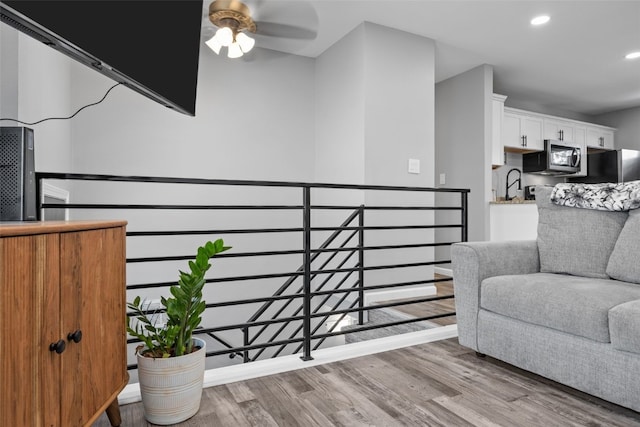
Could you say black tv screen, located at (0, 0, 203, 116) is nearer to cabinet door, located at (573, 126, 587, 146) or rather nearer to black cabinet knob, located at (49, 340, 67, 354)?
black cabinet knob, located at (49, 340, 67, 354)

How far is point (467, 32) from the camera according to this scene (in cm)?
366

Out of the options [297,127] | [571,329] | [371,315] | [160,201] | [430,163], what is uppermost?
[297,127]

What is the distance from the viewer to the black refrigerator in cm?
579

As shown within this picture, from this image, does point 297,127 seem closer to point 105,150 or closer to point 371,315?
point 105,150

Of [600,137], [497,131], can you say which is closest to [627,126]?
[600,137]

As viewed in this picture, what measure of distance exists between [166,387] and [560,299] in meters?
1.62

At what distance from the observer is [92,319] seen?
42.7 inches

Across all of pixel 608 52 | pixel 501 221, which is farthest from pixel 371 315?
pixel 608 52

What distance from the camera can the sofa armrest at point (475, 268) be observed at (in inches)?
79.5

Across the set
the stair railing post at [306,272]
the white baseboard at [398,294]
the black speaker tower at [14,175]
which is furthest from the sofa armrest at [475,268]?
the black speaker tower at [14,175]

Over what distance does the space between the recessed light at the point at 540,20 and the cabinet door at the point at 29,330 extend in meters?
3.98

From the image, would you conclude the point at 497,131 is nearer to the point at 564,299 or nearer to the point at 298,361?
the point at 564,299

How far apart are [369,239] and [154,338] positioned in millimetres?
2316

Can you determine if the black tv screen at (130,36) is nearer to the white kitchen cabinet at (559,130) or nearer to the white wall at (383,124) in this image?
the white wall at (383,124)
